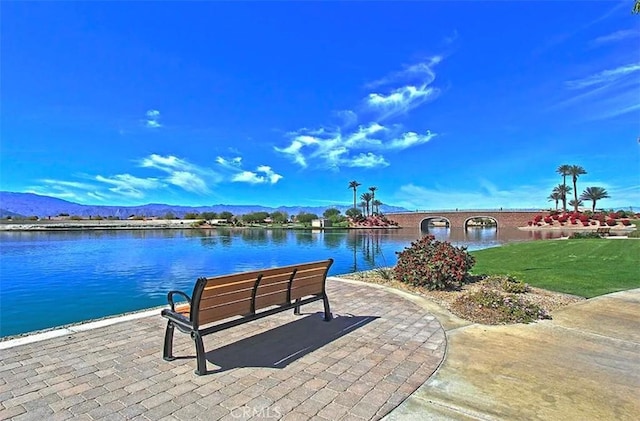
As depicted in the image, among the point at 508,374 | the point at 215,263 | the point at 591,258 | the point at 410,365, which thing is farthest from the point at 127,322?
the point at 591,258

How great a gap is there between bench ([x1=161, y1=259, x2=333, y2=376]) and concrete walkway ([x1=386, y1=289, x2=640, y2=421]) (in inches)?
72.2

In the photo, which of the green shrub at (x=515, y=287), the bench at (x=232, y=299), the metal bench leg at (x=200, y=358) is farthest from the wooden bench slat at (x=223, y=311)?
the green shrub at (x=515, y=287)

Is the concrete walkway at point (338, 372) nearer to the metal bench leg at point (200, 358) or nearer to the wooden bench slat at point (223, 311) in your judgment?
the metal bench leg at point (200, 358)

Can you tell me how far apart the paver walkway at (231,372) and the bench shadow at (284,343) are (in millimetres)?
12

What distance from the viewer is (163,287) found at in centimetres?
1119

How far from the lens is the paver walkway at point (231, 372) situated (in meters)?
2.71

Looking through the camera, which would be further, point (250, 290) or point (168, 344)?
point (250, 290)

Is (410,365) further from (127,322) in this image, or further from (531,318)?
(127,322)

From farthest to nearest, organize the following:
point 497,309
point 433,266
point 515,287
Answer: point 433,266
point 515,287
point 497,309

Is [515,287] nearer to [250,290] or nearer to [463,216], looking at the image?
[250,290]

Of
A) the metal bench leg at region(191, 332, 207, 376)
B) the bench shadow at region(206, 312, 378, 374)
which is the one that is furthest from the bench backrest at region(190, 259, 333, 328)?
the bench shadow at region(206, 312, 378, 374)

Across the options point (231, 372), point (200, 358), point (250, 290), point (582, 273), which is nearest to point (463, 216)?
point (582, 273)

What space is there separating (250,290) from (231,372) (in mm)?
826

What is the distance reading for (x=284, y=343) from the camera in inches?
165
